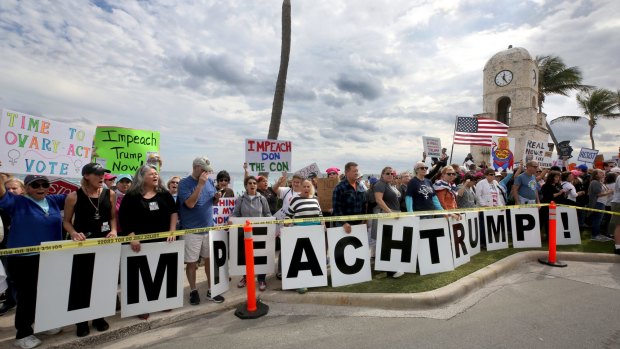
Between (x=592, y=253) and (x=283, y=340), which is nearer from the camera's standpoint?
(x=283, y=340)

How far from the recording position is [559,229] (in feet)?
24.1

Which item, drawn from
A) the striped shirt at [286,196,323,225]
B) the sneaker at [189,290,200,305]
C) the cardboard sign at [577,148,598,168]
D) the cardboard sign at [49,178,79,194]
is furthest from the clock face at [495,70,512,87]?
the cardboard sign at [49,178,79,194]

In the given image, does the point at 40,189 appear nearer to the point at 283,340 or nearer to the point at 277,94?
the point at 283,340

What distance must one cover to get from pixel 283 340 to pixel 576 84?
138 ft

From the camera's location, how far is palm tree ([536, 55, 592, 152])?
3334 cm

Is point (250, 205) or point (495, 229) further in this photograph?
point (495, 229)

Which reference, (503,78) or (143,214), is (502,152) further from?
(503,78)

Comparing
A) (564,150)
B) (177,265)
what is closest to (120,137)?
(177,265)

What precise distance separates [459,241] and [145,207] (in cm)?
506

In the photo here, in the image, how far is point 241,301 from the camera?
454cm

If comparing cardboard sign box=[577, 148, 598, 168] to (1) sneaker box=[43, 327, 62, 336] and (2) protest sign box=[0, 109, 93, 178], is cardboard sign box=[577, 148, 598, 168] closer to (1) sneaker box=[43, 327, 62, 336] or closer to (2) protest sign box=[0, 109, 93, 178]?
(2) protest sign box=[0, 109, 93, 178]

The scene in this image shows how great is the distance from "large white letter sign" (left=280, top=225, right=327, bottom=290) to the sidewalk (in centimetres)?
21

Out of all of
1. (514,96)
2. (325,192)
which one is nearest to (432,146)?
(325,192)

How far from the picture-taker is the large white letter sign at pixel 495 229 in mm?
6723
